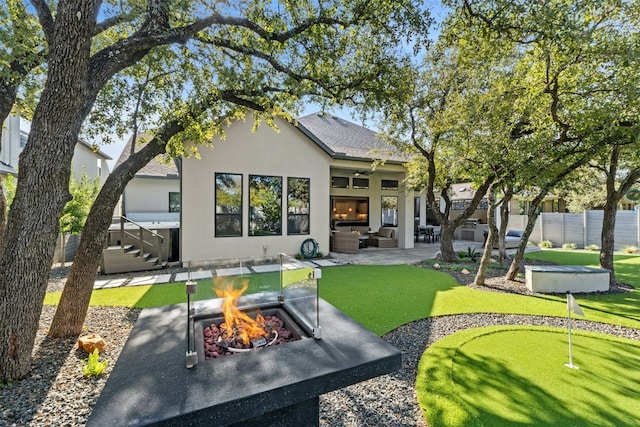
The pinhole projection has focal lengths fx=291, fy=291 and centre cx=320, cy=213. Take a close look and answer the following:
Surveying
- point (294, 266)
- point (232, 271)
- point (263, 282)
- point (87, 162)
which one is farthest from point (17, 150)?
point (294, 266)

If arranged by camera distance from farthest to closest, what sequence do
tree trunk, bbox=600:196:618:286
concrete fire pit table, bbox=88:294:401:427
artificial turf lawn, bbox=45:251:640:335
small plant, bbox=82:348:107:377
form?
tree trunk, bbox=600:196:618:286 → artificial turf lawn, bbox=45:251:640:335 → small plant, bbox=82:348:107:377 → concrete fire pit table, bbox=88:294:401:427

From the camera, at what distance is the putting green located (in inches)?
111

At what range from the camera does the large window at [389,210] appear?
57.3 ft

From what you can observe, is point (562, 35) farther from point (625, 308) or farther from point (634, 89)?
point (625, 308)

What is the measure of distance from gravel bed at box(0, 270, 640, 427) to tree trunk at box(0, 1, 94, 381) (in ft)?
1.23

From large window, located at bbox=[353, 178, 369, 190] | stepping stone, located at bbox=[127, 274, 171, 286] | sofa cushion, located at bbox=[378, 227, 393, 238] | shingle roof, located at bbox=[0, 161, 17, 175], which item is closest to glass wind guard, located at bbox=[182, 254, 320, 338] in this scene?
stepping stone, located at bbox=[127, 274, 171, 286]

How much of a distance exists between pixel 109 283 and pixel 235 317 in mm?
6573

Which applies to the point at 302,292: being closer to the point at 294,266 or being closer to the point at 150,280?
the point at 294,266

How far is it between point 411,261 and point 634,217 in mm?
12123

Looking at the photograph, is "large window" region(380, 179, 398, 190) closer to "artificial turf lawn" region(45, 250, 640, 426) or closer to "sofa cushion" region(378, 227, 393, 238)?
"sofa cushion" region(378, 227, 393, 238)

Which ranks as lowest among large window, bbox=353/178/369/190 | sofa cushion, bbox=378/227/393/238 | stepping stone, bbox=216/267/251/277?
sofa cushion, bbox=378/227/393/238

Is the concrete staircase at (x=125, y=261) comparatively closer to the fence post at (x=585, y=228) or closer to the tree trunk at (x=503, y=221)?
the tree trunk at (x=503, y=221)

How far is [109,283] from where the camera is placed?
310 inches

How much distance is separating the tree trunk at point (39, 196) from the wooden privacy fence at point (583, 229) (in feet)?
67.8
